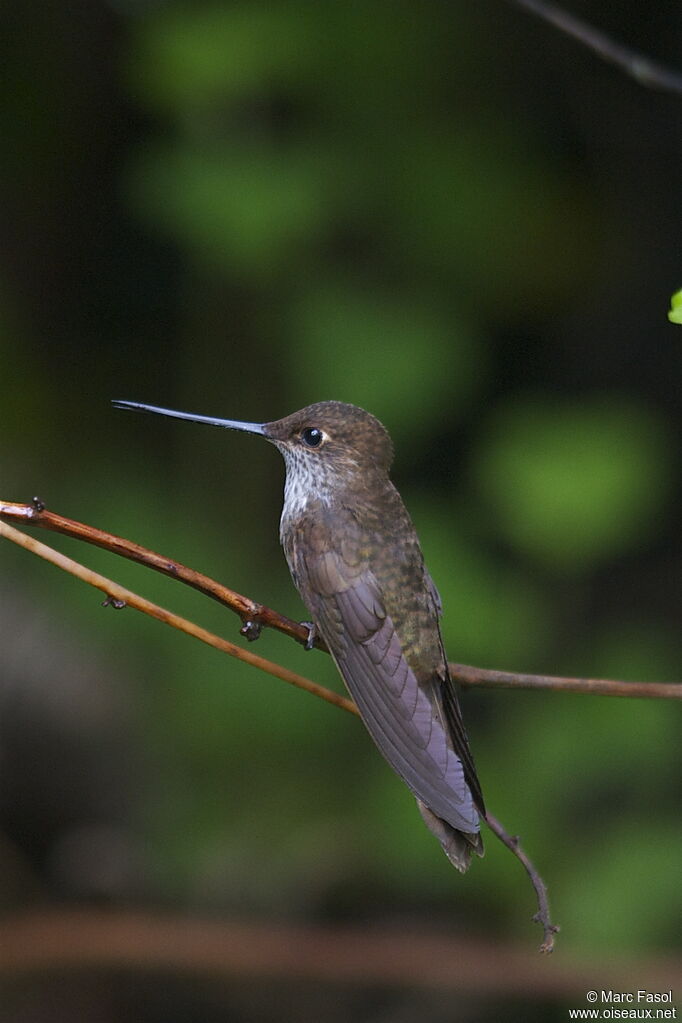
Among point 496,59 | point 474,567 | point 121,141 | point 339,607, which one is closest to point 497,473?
point 474,567

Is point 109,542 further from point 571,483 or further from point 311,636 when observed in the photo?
point 571,483

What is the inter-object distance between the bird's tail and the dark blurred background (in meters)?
1.50

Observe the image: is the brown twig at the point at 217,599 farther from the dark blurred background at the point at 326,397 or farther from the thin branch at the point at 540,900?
the dark blurred background at the point at 326,397

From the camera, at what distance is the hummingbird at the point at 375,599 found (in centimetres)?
208

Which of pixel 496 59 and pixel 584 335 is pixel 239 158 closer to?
pixel 496 59

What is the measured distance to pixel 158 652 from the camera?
150 inches

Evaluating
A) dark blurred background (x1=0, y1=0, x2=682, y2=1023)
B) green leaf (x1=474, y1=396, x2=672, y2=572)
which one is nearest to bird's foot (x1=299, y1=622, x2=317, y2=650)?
dark blurred background (x1=0, y1=0, x2=682, y2=1023)

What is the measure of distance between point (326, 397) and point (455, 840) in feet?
6.57

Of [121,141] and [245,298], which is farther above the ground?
[121,141]

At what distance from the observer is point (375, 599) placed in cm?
251

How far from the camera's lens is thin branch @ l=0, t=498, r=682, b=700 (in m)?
1.70

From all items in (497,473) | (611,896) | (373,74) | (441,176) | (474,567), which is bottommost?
(611,896)

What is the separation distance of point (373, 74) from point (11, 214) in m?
1.55

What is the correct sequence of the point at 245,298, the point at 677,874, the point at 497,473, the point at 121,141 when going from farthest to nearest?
the point at 121,141
the point at 245,298
the point at 497,473
the point at 677,874
